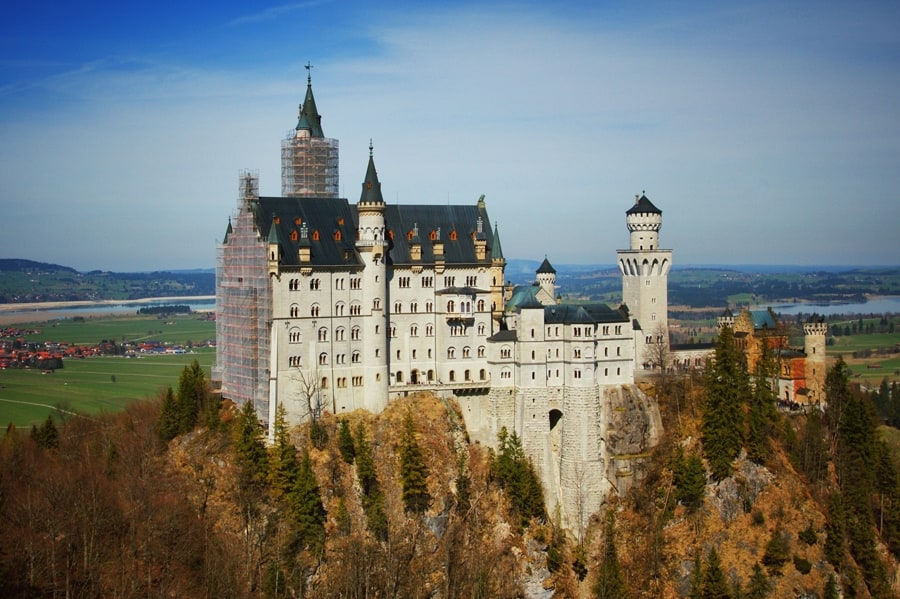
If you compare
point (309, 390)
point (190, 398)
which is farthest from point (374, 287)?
point (190, 398)

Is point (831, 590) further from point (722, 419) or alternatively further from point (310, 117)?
point (310, 117)

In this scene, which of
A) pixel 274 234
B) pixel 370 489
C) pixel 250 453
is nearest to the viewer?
pixel 250 453

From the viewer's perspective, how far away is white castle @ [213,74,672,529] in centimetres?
8456

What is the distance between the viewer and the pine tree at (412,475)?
8069 cm

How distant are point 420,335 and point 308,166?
2342 cm

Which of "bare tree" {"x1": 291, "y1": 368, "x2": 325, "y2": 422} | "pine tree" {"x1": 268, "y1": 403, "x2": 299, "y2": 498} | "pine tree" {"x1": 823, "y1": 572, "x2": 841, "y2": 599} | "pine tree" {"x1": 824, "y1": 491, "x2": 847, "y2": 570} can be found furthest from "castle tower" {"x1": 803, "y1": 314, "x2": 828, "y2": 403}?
"pine tree" {"x1": 268, "y1": 403, "x2": 299, "y2": 498}

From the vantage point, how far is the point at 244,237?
87.6 meters

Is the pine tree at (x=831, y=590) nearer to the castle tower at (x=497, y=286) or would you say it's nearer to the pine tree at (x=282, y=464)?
the castle tower at (x=497, y=286)

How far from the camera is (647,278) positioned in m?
96.8

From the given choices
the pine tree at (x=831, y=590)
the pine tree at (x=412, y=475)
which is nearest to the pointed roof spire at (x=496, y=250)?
the pine tree at (x=412, y=475)

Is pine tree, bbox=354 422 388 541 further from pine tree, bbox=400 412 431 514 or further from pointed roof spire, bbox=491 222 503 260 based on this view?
pointed roof spire, bbox=491 222 503 260

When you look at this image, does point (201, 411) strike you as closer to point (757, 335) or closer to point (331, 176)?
point (331, 176)

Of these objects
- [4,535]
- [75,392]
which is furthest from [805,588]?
[75,392]

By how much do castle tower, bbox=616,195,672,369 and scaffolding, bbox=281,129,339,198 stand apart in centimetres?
3103
